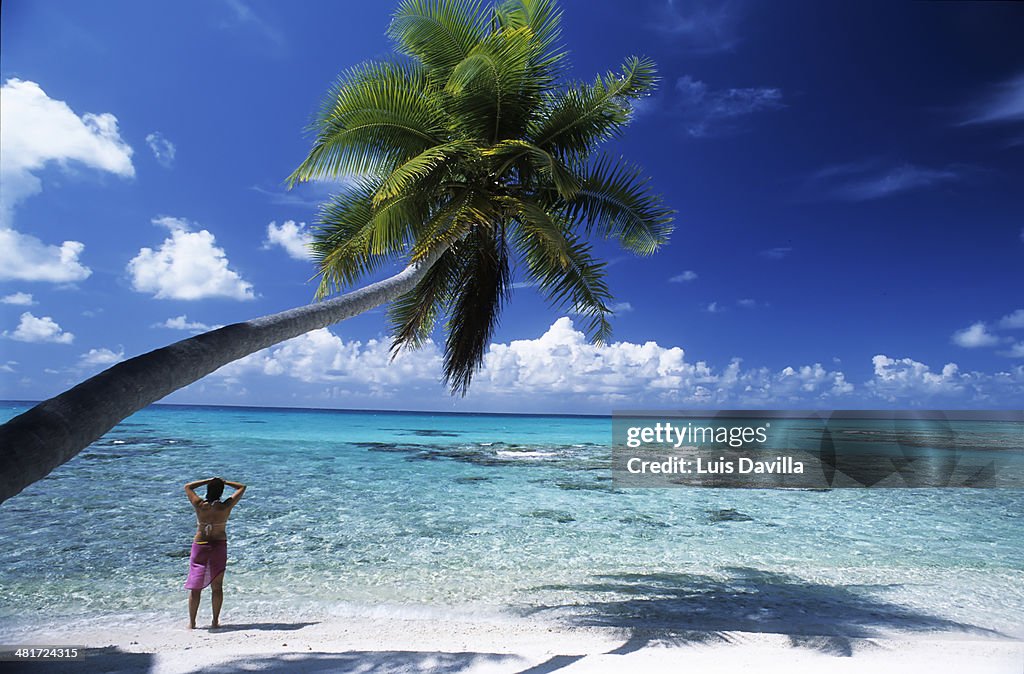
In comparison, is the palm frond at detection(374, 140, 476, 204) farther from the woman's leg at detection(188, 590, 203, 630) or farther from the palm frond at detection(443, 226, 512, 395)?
the woman's leg at detection(188, 590, 203, 630)

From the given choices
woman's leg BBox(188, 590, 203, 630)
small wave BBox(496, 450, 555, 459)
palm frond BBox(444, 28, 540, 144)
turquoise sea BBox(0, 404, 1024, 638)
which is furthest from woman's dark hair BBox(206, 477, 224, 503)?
small wave BBox(496, 450, 555, 459)

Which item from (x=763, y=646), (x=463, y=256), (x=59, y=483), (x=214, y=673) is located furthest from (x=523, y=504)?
(x=59, y=483)

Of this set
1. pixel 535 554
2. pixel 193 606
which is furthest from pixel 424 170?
pixel 535 554

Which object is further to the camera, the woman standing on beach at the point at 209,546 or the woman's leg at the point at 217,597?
the woman's leg at the point at 217,597

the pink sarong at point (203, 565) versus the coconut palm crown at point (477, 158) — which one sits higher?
the coconut palm crown at point (477, 158)

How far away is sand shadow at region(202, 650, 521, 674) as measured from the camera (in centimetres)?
436

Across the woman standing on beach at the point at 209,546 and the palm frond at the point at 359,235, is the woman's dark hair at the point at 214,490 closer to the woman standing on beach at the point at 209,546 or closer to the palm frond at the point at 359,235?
the woman standing on beach at the point at 209,546

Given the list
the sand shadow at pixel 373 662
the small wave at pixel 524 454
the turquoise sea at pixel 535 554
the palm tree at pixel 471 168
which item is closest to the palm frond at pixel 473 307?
the palm tree at pixel 471 168

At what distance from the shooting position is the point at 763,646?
16.5ft

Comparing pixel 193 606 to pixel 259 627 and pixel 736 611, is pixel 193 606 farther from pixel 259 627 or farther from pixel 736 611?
pixel 736 611

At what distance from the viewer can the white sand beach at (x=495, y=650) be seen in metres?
4.40

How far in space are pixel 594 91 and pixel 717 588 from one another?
22.9ft

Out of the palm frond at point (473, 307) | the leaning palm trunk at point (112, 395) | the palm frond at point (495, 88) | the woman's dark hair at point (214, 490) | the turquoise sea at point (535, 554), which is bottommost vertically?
the turquoise sea at point (535, 554)

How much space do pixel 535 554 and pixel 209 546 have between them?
16.7ft
